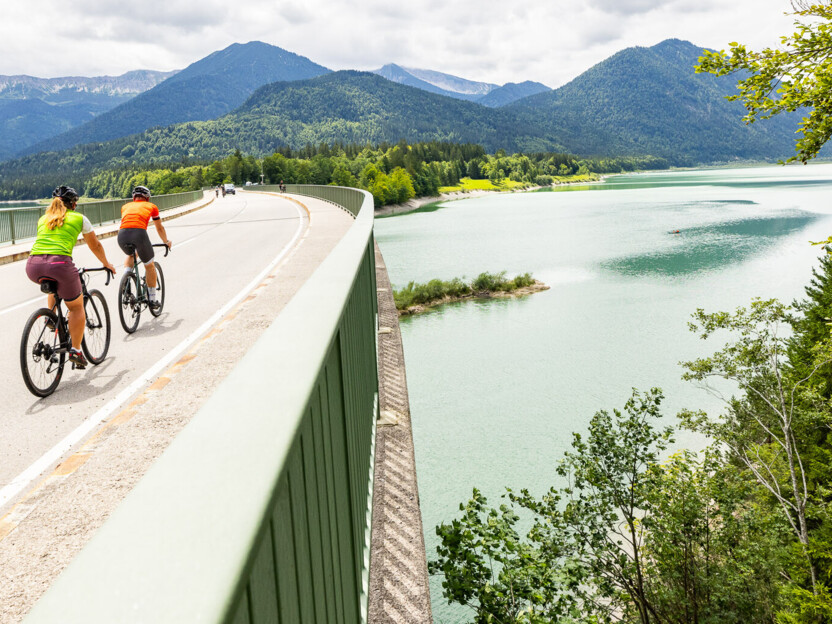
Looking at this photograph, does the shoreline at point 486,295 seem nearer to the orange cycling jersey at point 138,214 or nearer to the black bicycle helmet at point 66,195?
the orange cycling jersey at point 138,214

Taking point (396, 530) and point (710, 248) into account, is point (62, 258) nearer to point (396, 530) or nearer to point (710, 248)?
point (396, 530)

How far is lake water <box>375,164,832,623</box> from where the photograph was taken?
21703mm

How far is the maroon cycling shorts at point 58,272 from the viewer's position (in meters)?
6.36

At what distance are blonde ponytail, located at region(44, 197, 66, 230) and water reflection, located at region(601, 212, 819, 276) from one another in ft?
→ 152

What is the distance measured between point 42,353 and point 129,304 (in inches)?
105

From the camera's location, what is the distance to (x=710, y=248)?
55.2 meters

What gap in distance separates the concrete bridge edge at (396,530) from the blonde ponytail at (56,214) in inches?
146

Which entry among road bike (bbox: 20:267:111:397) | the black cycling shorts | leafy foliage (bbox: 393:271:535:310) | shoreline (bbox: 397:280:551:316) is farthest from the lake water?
road bike (bbox: 20:267:111:397)

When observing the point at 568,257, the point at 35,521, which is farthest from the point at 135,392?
the point at 568,257

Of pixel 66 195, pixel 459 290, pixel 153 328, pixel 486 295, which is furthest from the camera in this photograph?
pixel 486 295

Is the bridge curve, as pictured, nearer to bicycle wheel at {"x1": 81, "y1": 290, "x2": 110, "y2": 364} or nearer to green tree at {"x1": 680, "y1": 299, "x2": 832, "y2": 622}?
bicycle wheel at {"x1": 81, "y1": 290, "x2": 110, "y2": 364}

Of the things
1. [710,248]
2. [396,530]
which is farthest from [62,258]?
[710,248]

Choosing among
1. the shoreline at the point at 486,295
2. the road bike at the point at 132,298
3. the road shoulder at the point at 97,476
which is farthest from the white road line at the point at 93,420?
the shoreline at the point at 486,295

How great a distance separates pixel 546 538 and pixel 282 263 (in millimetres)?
8132
